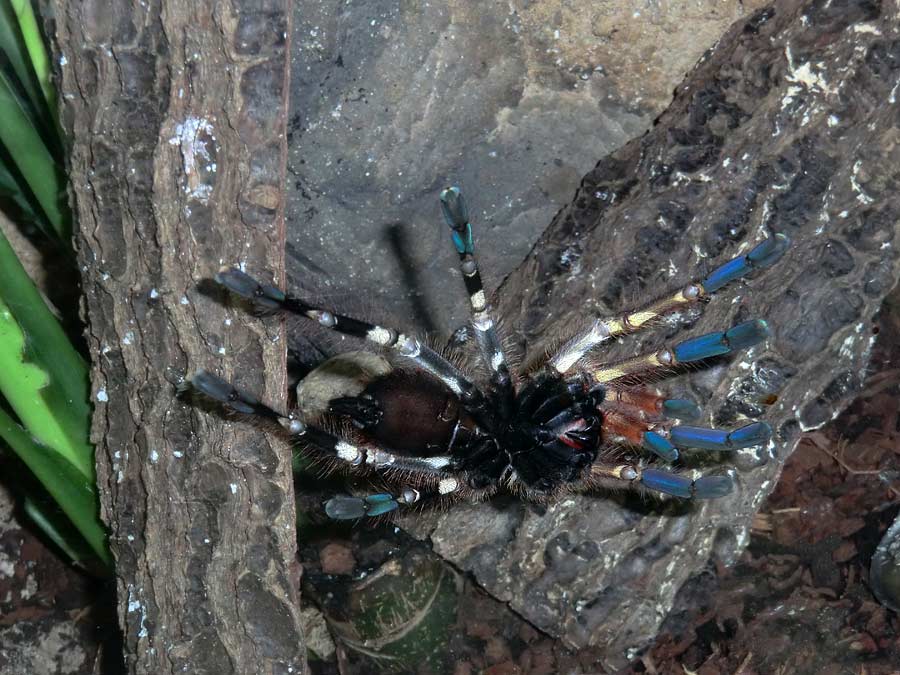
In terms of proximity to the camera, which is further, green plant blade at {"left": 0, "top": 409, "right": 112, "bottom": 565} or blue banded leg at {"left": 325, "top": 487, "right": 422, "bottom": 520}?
green plant blade at {"left": 0, "top": 409, "right": 112, "bottom": 565}

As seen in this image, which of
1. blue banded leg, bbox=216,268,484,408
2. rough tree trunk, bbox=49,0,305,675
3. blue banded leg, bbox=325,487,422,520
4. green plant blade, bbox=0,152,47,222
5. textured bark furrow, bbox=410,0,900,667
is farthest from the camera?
green plant blade, bbox=0,152,47,222

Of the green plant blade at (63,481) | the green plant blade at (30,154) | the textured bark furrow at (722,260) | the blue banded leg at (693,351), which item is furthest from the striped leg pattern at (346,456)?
the green plant blade at (30,154)

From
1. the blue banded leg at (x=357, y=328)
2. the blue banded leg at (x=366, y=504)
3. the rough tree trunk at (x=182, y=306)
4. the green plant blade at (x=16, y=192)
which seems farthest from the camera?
the green plant blade at (x=16, y=192)

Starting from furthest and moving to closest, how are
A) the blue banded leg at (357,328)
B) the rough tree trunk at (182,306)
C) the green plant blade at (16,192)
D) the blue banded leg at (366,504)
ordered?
the green plant blade at (16,192)
the blue banded leg at (366,504)
the rough tree trunk at (182,306)
the blue banded leg at (357,328)

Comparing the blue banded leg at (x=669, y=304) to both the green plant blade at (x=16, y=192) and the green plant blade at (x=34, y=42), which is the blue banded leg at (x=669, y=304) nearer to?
the green plant blade at (x=34, y=42)

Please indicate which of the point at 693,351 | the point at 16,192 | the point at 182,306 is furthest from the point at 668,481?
the point at 16,192

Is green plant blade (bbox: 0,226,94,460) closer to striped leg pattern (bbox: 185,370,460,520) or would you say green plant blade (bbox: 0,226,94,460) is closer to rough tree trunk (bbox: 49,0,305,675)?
rough tree trunk (bbox: 49,0,305,675)

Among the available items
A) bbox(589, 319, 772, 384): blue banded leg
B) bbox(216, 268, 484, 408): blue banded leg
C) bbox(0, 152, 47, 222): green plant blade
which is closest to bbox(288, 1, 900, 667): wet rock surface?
bbox(589, 319, 772, 384): blue banded leg
